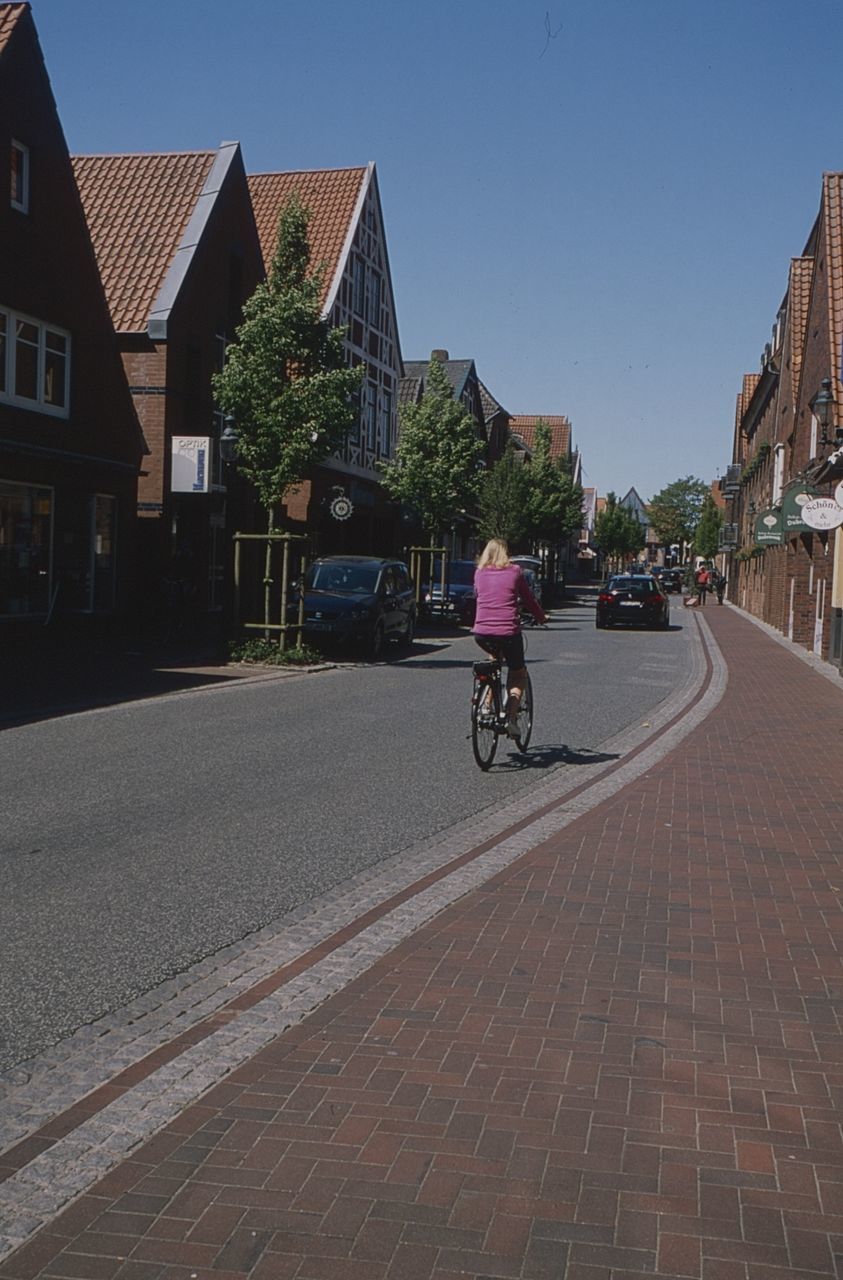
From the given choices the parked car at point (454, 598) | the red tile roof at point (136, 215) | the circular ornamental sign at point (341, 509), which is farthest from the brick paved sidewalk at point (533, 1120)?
the parked car at point (454, 598)

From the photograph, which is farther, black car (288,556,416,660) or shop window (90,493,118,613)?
shop window (90,493,118,613)

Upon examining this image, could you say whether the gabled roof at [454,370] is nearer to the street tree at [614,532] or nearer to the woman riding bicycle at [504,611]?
the woman riding bicycle at [504,611]

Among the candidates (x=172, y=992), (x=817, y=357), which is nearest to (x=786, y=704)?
(x=172, y=992)

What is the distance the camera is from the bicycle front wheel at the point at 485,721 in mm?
11117

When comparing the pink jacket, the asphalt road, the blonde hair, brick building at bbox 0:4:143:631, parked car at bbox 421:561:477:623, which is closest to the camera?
the asphalt road

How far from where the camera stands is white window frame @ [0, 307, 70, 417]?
20.7 metres

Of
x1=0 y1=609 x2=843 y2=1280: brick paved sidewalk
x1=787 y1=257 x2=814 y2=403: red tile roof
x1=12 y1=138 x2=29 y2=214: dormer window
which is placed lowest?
x1=0 y1=609 x2=843 y2=1280: brick paved sidewalk

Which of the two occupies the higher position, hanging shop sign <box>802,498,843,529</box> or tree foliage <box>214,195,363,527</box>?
tree foliage <box>214,195,363,527</box>

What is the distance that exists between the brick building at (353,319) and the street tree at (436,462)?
1.92m

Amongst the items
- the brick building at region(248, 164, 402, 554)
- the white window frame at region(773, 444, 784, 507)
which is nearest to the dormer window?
the brick building at region(248, 164, 402, 554)

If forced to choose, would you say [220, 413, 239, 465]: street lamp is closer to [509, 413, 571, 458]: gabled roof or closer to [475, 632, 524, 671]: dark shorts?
[475, 632, 524, 671]: dark shorts

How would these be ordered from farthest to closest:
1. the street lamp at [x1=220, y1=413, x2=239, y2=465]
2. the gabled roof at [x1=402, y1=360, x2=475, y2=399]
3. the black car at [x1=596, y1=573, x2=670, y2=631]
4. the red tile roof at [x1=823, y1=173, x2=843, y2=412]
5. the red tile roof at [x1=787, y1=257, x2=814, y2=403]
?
the gabled roof at [x1=402, y1=360, x2=475, y2=399], the black car at [x1=596, y1=573, x2=670, y2=631], the red tile roof at [x1=787, y1=257, x2=814, y2=403], the red tile roof at [x1=823, y1=173, x2=843, y2=412], the street lamp at [x1=220, y1=413, x2=239, y2=465]

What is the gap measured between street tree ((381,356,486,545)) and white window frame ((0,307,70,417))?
1582 cm

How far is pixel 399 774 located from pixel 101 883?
13.6 ft
